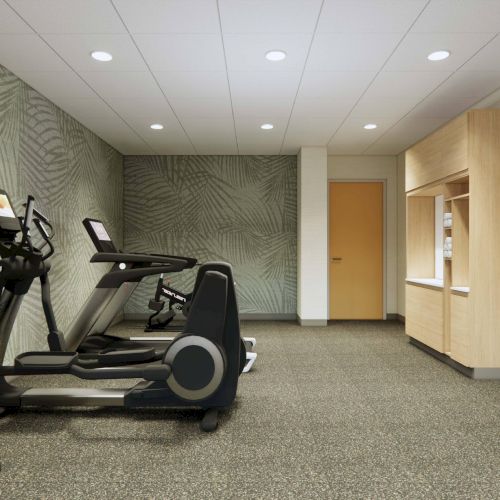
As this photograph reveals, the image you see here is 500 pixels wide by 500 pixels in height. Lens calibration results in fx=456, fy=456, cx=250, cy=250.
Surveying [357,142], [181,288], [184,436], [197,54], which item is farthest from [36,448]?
[357,142]

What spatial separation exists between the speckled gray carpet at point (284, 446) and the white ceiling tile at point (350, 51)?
2.64m

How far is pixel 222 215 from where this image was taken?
747 centimetres

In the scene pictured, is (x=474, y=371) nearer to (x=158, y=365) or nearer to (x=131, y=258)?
(x=158, y=365)

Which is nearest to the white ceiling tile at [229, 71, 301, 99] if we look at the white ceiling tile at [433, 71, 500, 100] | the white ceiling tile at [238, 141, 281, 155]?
the white ceiling tile at [433, 71, 500, 100]

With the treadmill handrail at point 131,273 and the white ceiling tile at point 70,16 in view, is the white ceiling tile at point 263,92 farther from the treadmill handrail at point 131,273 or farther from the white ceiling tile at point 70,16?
the treadmill handrail at point 131,273

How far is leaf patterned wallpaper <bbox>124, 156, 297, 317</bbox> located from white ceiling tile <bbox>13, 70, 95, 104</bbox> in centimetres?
285

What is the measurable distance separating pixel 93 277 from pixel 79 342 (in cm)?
245

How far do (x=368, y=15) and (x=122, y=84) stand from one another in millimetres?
2342

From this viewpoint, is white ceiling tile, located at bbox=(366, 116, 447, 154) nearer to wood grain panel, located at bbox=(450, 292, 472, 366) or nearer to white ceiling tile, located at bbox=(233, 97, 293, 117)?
white ceiling tile, located at bbox=(233, 97, 293, 117)

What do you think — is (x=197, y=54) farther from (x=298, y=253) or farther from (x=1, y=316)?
(x=298, y=253)

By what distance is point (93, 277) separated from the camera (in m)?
6.12

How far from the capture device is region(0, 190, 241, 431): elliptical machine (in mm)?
2771

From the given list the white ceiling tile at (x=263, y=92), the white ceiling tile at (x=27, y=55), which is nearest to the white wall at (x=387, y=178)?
the white ceiling tile at (x=263, y=92)

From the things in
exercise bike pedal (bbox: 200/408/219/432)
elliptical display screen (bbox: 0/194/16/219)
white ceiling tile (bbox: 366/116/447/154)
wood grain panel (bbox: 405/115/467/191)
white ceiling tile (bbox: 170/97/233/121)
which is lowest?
exercise bike pedal (bbox: 200/408/219/432)
